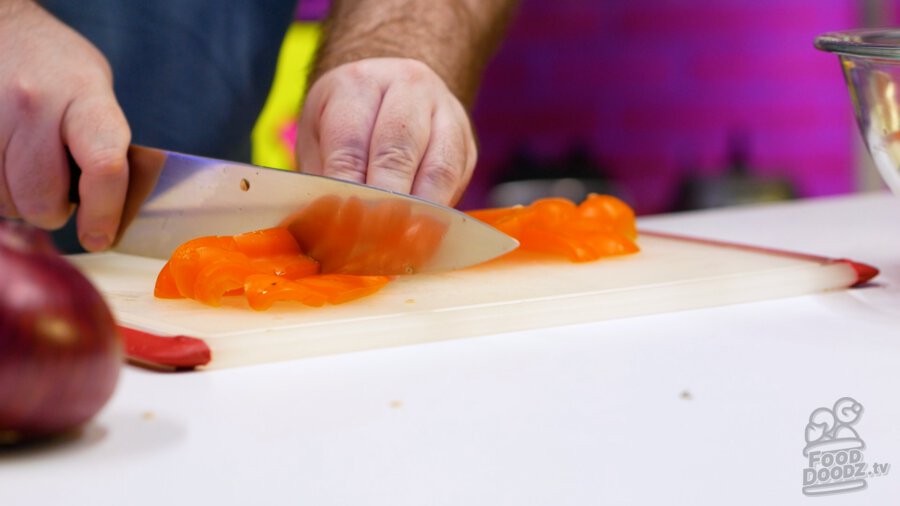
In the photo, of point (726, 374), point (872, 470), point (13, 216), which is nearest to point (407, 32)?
point (13, 216)

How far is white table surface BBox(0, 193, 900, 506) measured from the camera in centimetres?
68

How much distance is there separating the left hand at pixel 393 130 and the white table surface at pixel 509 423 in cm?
34

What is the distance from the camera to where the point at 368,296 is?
111cm

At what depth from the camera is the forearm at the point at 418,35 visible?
1720 millimetres

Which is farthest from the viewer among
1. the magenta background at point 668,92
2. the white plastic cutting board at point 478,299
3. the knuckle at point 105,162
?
the magenta background at point 668,92

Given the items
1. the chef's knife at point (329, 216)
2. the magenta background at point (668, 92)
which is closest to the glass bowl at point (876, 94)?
the chef's knife at point (329, 216)

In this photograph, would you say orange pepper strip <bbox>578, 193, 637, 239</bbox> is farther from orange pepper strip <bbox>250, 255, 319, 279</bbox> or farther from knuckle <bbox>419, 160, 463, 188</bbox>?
orange pepper strip <bbox>250, 255, 319, 279</bbox>

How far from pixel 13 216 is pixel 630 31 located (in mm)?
2585

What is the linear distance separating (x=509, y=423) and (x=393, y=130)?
61 centimetres

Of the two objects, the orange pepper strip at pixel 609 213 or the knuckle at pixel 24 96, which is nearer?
the knuckle at pixel 24 96

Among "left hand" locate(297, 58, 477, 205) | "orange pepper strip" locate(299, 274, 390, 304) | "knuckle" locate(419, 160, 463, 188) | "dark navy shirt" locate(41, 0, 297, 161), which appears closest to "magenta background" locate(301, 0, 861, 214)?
"dark navy shirt" locate(41, 0, 297, 161)

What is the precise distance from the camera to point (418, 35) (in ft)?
5.79

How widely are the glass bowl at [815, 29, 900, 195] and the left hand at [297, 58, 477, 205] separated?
1.50 feet

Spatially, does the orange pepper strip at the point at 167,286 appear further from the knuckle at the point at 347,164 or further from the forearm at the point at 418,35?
the forearm at the point at 418,35
